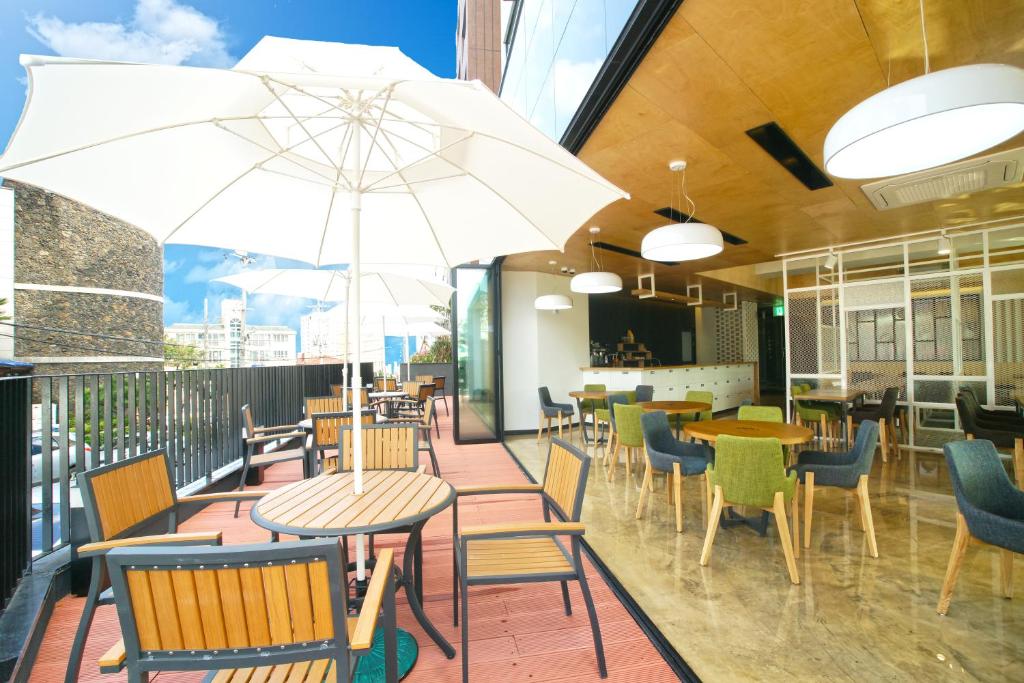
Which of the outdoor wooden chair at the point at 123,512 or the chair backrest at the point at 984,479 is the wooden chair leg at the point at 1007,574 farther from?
the outdoor wooden chair at the point at 123,512

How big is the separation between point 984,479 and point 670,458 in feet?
6.09

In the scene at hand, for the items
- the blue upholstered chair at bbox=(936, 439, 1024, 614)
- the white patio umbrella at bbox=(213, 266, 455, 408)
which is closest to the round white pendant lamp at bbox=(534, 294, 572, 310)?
the white patio umbrella at bbox=(213, 266, 455, 408)

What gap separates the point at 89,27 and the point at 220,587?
97.6 m

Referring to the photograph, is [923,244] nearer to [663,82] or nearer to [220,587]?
[663,82]

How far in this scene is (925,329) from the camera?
7.03 metres

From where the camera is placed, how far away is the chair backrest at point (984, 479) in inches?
104

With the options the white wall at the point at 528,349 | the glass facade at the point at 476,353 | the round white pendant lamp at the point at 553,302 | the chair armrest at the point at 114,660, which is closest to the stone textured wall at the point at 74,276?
the white wall at the point at 528,349

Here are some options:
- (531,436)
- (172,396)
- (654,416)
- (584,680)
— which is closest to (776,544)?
(654,416)

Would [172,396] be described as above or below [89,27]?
below

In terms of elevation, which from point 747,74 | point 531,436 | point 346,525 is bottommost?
point 531,436

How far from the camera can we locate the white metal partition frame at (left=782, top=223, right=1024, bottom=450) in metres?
6.43

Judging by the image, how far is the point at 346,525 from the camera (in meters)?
1.80

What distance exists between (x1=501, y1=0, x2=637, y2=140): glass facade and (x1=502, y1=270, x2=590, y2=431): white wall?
137 inches

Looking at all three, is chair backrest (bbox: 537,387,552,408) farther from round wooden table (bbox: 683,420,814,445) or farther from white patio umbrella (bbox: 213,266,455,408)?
round wooden table (bbox: 683,420,814,445)
